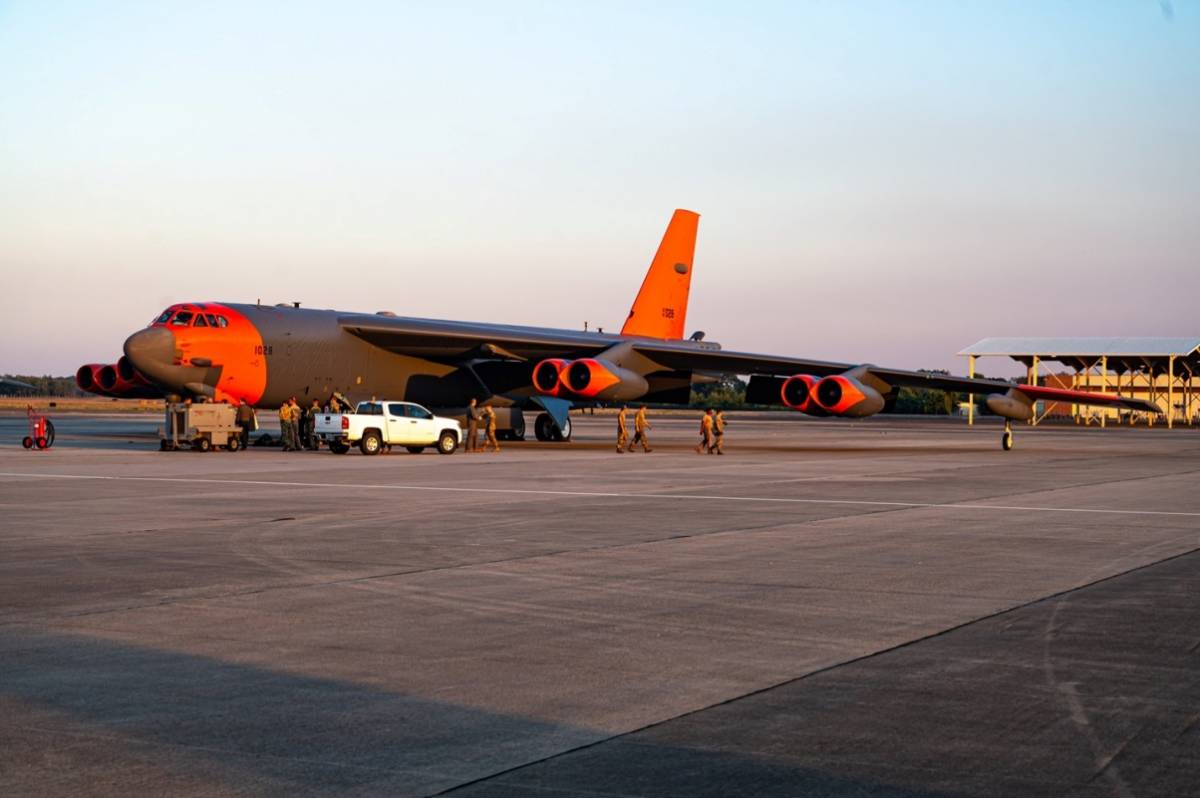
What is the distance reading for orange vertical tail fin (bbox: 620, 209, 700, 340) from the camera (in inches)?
1853

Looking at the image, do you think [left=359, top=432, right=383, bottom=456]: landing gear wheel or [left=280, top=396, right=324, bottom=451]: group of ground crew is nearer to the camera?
[left=359, top=432, right=383, bottom=456]: landing gear wheel

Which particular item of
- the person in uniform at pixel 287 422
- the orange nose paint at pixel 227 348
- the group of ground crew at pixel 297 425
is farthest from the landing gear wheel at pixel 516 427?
the orange nose paint at pixel 227 348

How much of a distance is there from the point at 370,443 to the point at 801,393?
42.7 feet

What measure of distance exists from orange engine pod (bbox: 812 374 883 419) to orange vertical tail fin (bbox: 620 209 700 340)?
9.54 metres

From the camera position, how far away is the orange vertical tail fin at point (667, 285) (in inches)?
1853

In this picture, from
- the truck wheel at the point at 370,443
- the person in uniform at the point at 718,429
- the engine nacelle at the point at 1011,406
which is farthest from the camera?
the engine nacelle at the point at 1011,406

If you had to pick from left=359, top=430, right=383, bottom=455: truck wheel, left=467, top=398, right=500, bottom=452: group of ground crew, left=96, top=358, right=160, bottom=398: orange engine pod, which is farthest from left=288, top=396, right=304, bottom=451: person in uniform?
left=96, top=358, right=160, bottom=398: orange engine pod

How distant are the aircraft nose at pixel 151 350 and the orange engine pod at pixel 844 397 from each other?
17869 millimetres

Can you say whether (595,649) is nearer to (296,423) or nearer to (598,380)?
(296,423)

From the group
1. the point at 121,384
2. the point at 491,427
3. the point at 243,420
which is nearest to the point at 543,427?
the point at 491,427

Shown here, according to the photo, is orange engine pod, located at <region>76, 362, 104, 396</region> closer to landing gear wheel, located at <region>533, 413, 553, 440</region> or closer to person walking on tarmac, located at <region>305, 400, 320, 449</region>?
person walking on tarmac, located at <region>305, 400, 320, 449</region>

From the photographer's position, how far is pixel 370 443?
34.2 metres

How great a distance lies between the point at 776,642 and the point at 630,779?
3.29 meters

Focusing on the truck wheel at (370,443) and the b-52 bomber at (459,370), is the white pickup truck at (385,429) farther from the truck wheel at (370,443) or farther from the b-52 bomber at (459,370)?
the b-52 bomber at (459,370)
